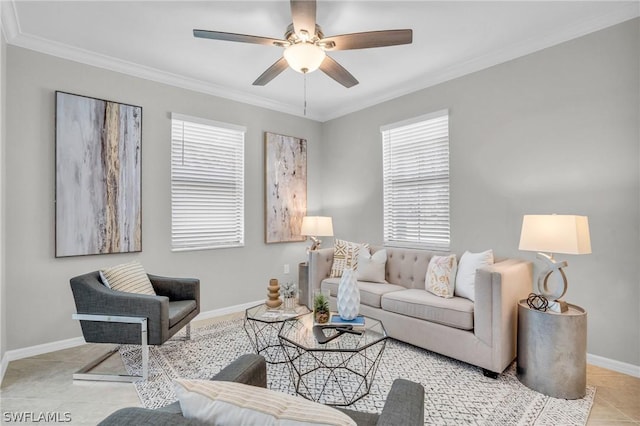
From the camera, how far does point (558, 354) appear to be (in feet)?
7.24

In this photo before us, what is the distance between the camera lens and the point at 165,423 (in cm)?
73

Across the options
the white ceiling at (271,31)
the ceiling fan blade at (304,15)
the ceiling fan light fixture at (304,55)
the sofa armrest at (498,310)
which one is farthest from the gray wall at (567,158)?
the ceiling fan blade at (304,15)

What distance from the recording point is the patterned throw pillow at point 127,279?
2656mm

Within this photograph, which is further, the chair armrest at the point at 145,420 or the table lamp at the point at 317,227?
the table lamp at the point at 317,227

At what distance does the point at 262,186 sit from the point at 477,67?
285 centimetres

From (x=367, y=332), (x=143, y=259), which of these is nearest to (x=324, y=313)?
(x=367, y=332)

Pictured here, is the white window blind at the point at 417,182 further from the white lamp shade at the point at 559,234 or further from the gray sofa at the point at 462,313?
the white lamp shade at the point at 559,234

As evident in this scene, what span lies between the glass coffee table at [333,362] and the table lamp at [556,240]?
126 centimetres

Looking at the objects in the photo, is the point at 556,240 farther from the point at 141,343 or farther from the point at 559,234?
the point at 141,343

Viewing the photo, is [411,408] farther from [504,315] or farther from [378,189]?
[378,189]

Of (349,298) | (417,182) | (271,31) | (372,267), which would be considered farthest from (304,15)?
(372,267)

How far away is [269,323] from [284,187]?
8.03 ft

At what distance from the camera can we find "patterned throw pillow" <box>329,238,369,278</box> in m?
3.90

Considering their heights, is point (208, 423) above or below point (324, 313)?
above
